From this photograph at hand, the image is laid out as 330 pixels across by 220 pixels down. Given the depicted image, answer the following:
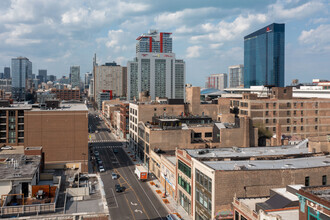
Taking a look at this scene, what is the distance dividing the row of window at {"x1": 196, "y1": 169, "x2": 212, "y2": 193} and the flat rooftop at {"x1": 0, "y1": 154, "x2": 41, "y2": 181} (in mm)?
24430

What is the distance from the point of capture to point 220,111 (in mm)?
123062

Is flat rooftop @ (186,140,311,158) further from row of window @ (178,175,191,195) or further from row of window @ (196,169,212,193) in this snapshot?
row of window @ (196,169,212,193)

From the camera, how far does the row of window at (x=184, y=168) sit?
57438 millimetres

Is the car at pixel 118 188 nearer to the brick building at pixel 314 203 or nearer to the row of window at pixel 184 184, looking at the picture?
the row of window at pixel 184 184

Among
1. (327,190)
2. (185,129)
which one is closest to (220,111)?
(185,129)

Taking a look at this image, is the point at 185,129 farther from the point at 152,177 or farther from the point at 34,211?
the point at 34,211

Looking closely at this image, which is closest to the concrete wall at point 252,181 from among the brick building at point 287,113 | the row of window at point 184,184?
the row of window at point 184,184

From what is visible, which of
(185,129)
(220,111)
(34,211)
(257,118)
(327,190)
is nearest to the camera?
(34,211)


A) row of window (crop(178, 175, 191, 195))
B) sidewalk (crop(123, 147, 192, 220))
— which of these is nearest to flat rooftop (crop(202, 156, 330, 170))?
row of window (crop(178, 175, 191, 195))

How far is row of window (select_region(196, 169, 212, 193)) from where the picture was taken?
4698 centimetres

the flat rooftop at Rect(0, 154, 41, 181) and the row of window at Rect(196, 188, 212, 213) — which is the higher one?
the flat rooftop at Rect(0, 154, 41, 181)

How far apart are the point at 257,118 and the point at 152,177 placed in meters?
46.9

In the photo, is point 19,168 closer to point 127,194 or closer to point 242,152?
point 127,194

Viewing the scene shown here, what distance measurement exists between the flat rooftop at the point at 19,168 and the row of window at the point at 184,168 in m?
26.5
